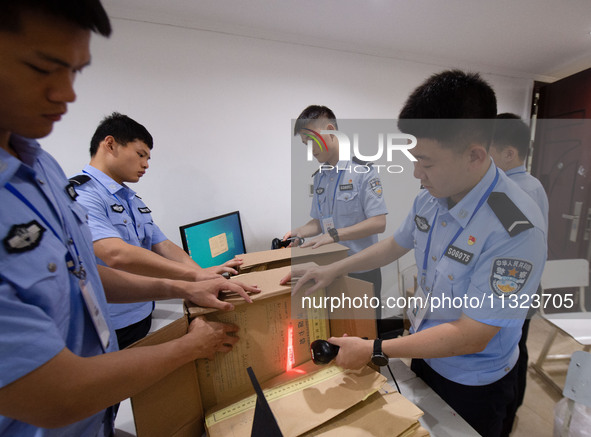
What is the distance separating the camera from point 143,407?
552mm

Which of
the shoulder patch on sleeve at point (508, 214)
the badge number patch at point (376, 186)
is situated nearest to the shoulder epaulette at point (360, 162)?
the badge number patch at point (376, 186)

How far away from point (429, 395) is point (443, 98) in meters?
0.92

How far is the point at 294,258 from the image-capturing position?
96 centimetres

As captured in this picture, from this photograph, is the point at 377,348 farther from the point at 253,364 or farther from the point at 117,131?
the point at 117,131

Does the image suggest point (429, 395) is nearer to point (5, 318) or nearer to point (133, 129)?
point (5, 318)

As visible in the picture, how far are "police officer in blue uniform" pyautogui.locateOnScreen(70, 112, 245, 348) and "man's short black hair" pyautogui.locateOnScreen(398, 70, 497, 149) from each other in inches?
39.6

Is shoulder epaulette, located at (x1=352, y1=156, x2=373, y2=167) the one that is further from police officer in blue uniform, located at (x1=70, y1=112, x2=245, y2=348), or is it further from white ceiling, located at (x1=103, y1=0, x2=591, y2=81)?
police officer in blue uniform, located at (x1=70, y1=112, x2=245, y2=348)

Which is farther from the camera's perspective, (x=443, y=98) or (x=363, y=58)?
(x=363, y=58)

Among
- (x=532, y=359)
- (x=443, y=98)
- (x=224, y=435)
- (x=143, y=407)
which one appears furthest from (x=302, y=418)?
(x=532, y=359)

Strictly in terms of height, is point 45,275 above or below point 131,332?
above

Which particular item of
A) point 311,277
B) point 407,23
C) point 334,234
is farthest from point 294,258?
point 407,23

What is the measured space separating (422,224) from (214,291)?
77cm

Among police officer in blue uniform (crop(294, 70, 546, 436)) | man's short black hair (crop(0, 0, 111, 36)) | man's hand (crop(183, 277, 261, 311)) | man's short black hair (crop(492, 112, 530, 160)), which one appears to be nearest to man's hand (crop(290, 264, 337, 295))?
police officer in blue uniform (crop(294, 70, 546, 436))

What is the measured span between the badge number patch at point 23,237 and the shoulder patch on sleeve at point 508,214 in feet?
3.47
